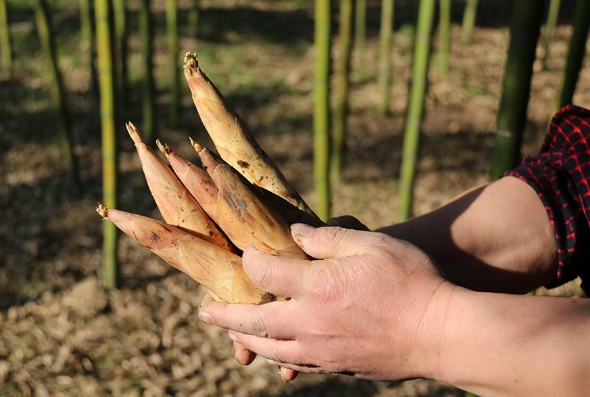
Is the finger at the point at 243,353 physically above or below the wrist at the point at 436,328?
below

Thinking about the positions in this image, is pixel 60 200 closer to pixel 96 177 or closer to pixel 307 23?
pixel 96 177

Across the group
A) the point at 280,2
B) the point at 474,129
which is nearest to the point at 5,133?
the point at 474,129

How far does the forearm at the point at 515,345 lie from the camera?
0.92 meters

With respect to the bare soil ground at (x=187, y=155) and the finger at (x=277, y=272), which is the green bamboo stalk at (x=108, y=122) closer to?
the bare soil ground at (x=187, y=155)

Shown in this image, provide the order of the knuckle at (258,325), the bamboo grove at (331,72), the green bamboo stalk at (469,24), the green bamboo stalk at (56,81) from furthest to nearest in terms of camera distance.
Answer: the green bamboo stalk at (469,24) → the green bamboo stalk at (56,81) → the bamboo grove at (331,72) → the knuckle at (258,325)

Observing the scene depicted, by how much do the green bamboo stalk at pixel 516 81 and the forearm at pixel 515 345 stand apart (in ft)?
2.71

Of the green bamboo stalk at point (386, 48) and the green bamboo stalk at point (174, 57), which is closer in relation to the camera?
the green bamboo stalk at point (174, 57)

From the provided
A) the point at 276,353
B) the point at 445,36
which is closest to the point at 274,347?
the point at 276,353

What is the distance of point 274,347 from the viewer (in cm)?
114

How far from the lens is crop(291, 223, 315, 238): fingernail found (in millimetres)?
1168

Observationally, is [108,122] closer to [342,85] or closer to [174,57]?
[342,85]

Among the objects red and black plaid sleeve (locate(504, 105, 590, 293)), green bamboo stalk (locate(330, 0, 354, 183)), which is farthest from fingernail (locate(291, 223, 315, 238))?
green bamboo stalk (locate(330, 0, 354, 183))

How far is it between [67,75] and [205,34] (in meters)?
1.52

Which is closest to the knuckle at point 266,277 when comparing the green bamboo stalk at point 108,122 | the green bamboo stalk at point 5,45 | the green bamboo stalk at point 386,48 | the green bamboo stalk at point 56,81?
the green bamboo stalk at point 108,122
